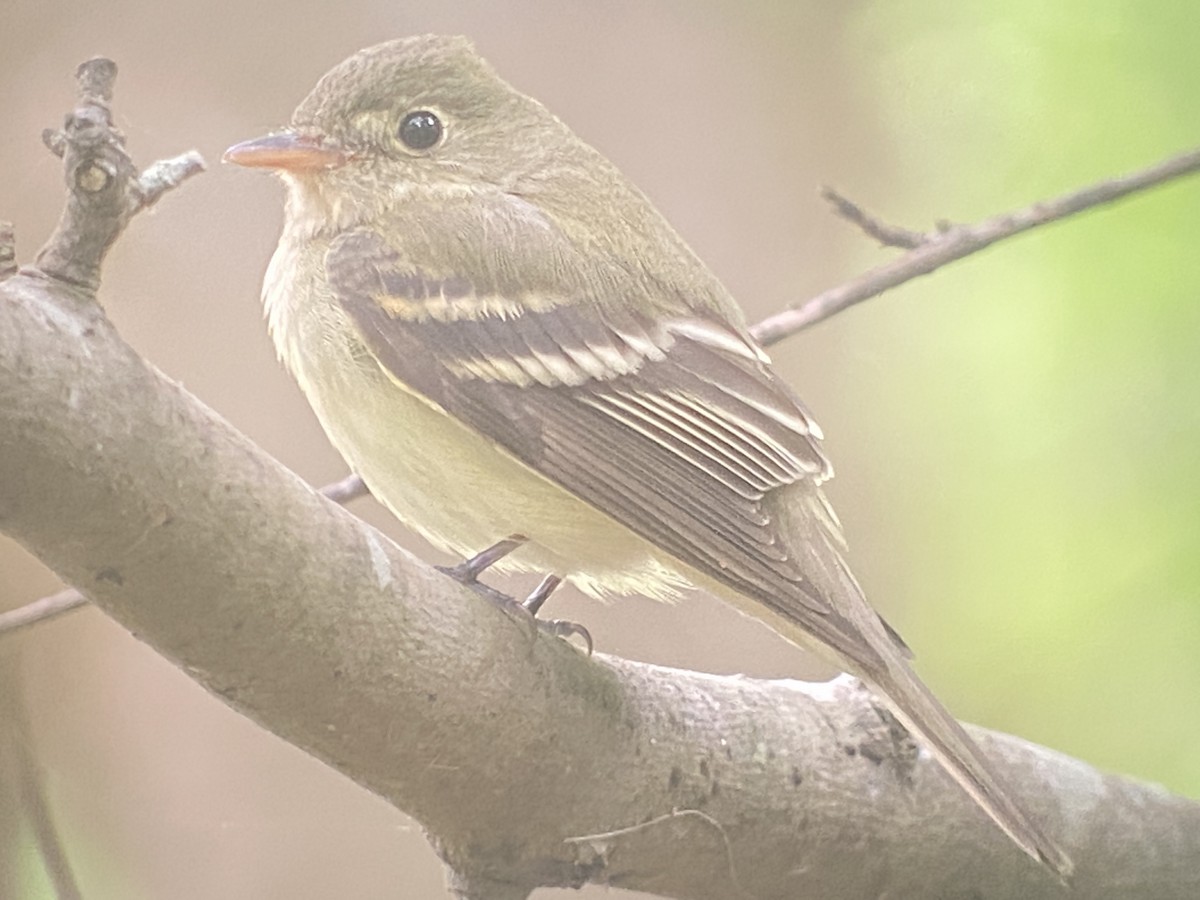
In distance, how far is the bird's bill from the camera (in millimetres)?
1426

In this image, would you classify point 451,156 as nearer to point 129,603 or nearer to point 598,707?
point 598,707

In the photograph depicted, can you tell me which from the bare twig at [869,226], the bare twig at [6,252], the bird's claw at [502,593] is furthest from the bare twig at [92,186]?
the bare twig at [869,226]

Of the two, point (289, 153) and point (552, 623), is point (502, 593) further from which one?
point (289, 153)

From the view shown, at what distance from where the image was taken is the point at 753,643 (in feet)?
6.46

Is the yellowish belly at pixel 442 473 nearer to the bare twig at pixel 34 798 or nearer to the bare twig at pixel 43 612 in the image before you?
the bare twig at pixel 43 612

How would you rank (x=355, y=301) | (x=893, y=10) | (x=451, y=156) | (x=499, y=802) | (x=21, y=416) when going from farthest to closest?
1. (x=893, y=10)
2. (x=451, y=156)
3. (x=355, y=301)
4. (x=499, y=802)
5. (x=21, y=416)

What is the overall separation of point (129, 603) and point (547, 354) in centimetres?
59

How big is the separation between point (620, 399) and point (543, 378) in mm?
77

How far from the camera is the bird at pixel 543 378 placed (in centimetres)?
124

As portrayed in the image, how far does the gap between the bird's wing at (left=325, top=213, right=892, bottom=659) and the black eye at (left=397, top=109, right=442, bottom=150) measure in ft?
0.64

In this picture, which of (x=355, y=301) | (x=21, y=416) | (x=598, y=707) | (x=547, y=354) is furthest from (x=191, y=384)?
(x=21, y=416)

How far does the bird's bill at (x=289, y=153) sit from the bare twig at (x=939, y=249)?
1.71 ft

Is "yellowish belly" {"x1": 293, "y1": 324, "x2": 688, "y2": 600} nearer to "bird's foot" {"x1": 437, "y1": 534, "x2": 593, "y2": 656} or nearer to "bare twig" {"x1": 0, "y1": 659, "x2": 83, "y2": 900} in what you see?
"bird's foot" {"x1": 437, "y1": 534, "x2": 593, "y2": 656}

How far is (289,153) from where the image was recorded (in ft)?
4.86
